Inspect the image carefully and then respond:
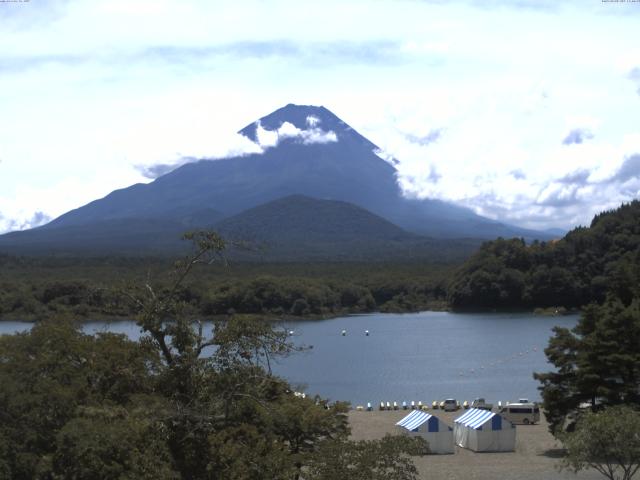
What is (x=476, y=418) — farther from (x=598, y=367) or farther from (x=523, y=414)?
(x=523, y=414)

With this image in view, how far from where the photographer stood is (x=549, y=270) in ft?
229

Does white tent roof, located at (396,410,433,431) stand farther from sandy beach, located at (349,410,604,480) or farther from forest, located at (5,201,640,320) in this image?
forest, located at (5,201,640,320)

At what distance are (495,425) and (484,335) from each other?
3161 cm

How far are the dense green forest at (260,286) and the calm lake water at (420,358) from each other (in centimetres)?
323

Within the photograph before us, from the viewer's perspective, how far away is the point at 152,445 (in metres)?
9.27

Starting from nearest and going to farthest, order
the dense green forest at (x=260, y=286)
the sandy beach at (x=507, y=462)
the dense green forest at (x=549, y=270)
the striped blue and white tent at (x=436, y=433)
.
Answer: the sandy beach at (x=507, y=462)
the striped blue and white tent at (x=436, y=433)
the dense green forest at (x=260, y=286)
the dense green forest at (x=549, y=270)

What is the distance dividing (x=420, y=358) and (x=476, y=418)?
Result: 21852mm

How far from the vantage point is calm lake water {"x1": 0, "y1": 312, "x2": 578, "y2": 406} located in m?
34.2

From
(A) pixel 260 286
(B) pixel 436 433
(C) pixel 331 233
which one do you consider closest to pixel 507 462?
(B) pixel 436 433

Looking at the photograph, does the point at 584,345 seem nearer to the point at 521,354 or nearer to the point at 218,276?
the point at 521,354

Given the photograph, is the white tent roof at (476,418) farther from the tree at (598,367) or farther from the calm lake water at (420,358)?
the calm lake water at (420,358)

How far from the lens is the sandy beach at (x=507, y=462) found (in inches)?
727

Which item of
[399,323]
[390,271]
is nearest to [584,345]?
[399,323]

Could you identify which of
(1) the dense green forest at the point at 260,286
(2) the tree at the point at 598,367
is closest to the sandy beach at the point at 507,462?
(2) the tree at the point at 598,367
